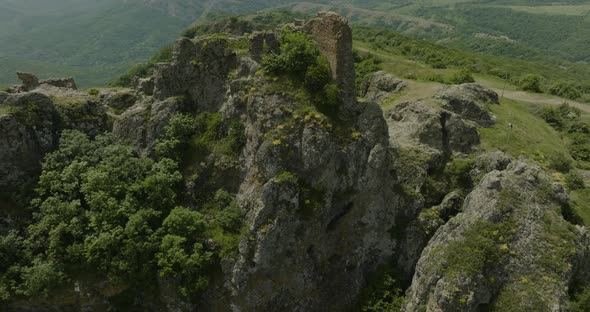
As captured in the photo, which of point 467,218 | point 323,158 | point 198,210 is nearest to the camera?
point 467,218

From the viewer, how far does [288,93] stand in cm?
3566

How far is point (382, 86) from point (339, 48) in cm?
2247

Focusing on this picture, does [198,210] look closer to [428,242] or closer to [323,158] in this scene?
[323,158]

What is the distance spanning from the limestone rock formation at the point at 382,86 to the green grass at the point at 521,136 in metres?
12.0

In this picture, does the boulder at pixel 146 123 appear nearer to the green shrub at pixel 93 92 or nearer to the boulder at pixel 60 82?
the green shrub at pixel 93 92

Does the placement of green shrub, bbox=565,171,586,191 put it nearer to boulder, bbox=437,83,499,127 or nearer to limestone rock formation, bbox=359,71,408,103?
boulder, bbox=437,83,499,127

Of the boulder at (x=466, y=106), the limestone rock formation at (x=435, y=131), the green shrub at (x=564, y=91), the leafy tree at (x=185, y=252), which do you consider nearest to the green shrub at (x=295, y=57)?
the limestone rock formation at (x=435, y=131)

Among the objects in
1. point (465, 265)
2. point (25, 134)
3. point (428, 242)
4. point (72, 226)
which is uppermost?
point (25, 134)

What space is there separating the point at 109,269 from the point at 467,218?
27947 millimetres

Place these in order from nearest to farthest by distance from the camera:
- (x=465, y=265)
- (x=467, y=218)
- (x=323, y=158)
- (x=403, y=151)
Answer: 1. (x=465, y=265)
2. (x=467, y=218)
3. (x=323, y=158)
4. (x=403, y=151)

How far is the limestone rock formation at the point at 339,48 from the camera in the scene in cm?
3566

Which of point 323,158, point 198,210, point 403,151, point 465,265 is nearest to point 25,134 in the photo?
point 198,210

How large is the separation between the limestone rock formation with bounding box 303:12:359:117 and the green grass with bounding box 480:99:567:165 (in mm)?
16450

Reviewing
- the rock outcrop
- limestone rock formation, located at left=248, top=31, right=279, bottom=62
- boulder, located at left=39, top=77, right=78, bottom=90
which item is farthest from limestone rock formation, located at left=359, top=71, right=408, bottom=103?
the rock outcrop
